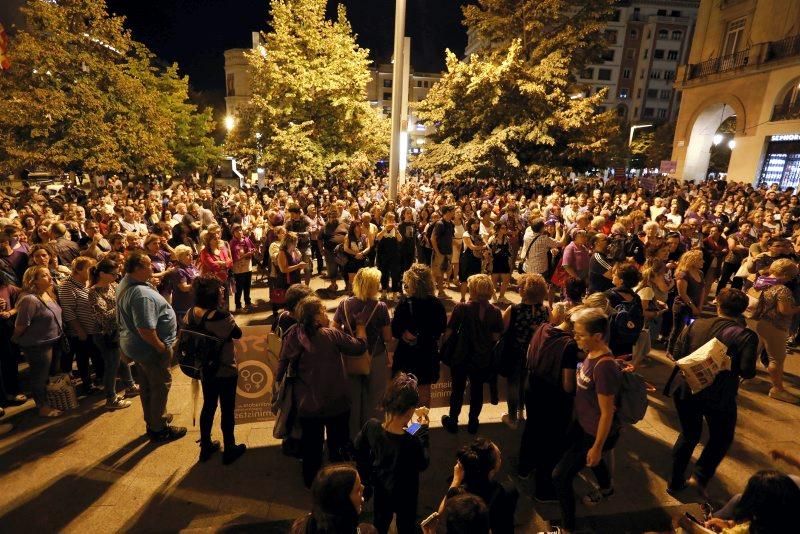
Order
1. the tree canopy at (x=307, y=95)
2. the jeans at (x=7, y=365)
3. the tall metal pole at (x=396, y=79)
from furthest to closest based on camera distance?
1. the tree canopy at (x=307, y=95)
2. the tall metal pole at (x=396, y=79)
3. the jeans at (x=7, y=365)

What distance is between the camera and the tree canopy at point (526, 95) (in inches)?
695

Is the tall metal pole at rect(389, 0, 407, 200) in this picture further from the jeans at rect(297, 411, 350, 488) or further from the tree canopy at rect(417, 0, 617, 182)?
the tree canopy at rect(417, 0, 617, 182)

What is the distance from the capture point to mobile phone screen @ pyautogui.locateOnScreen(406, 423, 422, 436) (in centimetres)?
263

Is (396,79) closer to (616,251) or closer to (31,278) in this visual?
(616,251)

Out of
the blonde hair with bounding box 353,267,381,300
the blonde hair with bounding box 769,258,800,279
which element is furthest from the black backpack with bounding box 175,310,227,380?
the blonde hair with bounding box 769,258,800,279

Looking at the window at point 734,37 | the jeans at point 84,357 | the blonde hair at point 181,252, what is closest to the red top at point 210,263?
the blonde hair at point 181,252

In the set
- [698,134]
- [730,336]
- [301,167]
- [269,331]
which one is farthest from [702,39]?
[269,331]

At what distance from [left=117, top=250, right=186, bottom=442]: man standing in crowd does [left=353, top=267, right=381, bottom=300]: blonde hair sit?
6.07ft

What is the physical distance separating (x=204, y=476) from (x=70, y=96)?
1762cm

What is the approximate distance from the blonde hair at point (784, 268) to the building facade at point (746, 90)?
19716 millimetres

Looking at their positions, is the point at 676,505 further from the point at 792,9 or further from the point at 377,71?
the point at 377,71

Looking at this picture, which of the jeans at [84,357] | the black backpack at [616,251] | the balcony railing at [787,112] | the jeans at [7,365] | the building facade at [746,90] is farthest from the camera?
the building facade at [746,90]

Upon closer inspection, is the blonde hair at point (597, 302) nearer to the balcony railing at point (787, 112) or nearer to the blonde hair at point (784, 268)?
the blonde hair at point (784, 268)

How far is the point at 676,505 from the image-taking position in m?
3.79
